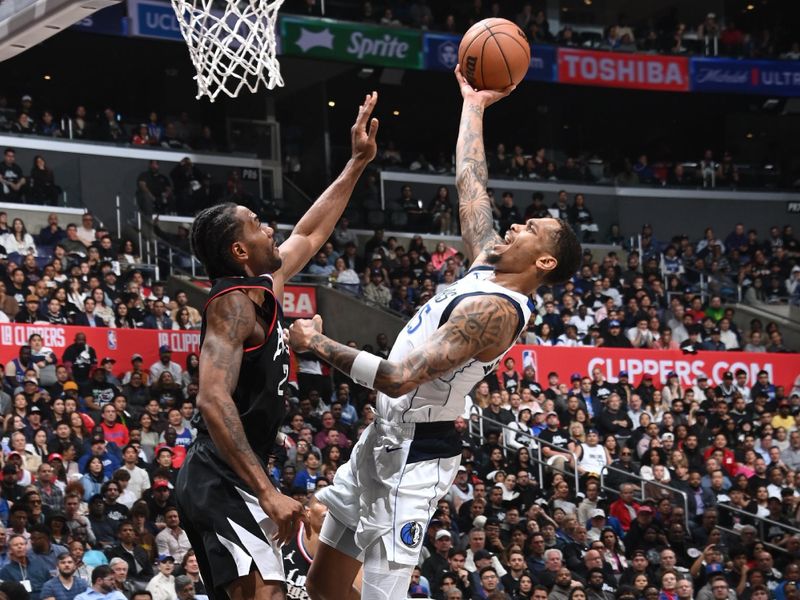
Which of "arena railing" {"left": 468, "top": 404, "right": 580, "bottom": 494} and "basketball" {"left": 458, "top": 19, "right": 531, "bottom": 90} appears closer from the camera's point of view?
"basketball" {"left": 458, "top": 19, "right": 531, "bottom": 90}

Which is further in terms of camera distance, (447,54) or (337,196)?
(447,54)

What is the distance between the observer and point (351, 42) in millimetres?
21375

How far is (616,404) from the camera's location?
15.4 m

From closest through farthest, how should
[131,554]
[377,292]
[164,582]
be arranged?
[164,582], [131,554], [377,292]

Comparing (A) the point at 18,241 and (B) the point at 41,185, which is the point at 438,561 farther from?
(B) the point at 41,185

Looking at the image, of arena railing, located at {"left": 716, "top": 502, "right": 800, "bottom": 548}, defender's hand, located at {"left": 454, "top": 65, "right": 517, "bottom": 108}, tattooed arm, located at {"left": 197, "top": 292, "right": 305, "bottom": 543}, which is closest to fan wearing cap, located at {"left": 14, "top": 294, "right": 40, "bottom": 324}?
arena railing, located at {"left": 716, "top": 502, "right": 800, "bottom": 548}

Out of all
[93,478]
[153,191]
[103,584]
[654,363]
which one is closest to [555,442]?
[654,363]

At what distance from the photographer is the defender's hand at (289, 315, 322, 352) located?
170 inches

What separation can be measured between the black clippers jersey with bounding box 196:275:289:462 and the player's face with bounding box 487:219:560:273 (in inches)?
40.2

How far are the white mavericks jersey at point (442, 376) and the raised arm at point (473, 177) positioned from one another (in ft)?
1.82

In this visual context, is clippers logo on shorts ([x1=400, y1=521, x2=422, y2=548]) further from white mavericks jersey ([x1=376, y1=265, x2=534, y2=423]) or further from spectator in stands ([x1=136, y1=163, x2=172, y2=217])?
spectator in stands ([x1=136, y1=163, x2=172, y2=217])

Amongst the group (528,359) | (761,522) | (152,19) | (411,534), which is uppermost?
(152,19)

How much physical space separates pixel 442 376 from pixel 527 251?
0.60 meters

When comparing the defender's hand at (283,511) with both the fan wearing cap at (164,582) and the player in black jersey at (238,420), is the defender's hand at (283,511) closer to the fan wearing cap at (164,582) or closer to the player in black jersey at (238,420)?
the player in black jersey at (238,420)
